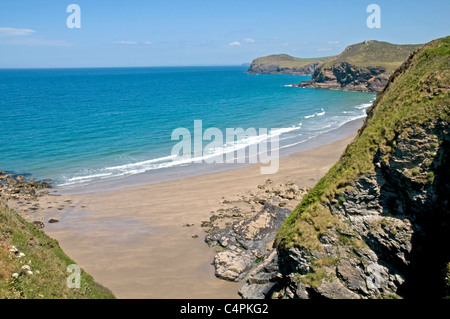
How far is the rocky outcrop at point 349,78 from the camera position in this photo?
411ft

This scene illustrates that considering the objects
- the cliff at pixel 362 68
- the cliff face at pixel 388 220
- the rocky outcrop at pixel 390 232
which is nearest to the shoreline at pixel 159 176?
the cliff face at pixel 388 220

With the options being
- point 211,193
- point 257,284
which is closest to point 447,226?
point 257,284

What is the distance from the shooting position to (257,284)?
17312 mm

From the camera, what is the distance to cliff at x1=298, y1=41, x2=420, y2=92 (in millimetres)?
126750

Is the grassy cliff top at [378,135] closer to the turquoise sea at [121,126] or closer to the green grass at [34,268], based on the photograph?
the green grass at [34,268]

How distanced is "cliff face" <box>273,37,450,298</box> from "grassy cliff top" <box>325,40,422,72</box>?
128555mm

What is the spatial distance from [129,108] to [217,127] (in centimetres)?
2974

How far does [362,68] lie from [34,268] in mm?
138247

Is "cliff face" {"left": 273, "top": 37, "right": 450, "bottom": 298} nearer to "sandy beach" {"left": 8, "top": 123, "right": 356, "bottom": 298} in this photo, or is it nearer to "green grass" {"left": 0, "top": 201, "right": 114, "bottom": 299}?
"sandy beach" {"left": 8, "top": 123, "right": 356, "bottom": 298}

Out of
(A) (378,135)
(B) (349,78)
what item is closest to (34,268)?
(A) (378,135)

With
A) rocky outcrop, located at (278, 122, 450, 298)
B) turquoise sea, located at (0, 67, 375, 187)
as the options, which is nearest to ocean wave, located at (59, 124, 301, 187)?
turquoise sea, located at (0, 67, 375, 187)

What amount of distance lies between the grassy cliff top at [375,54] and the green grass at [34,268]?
13465 centimetres

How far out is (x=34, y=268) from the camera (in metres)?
13.3

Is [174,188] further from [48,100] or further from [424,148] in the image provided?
[48,100]
